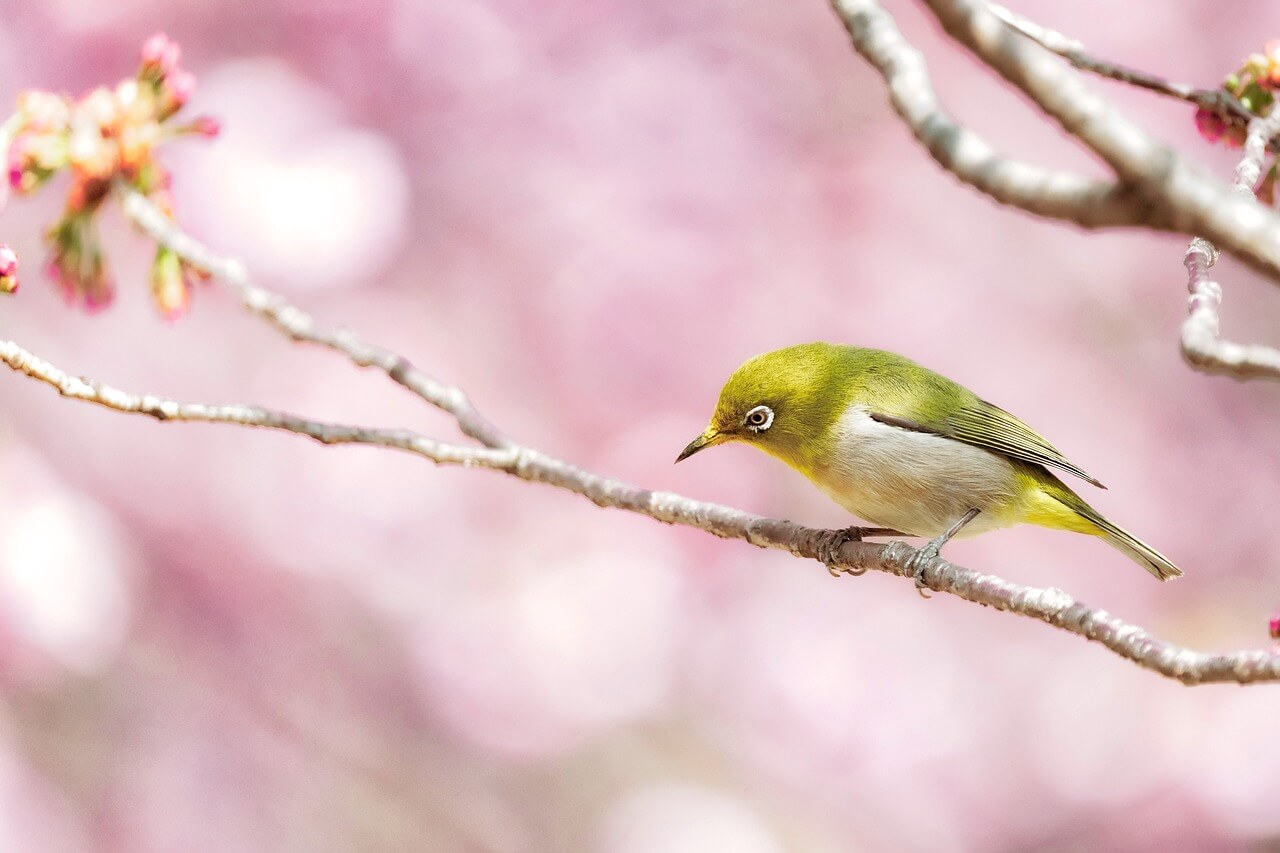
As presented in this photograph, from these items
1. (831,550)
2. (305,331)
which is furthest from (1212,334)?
(305,331)

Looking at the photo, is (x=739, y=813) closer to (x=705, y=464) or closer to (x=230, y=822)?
(x=705, y=464)

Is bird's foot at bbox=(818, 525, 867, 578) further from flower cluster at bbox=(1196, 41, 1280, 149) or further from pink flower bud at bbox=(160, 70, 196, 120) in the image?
pink flower bud at bbox=(160, 70, 196, 120)

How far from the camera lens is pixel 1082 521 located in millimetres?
2555

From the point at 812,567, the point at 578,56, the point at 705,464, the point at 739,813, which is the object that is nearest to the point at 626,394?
the point at 705,464

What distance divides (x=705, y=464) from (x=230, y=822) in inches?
91.9

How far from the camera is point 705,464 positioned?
484 centimetres

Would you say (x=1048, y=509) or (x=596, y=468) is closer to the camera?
(x=1048, y=509)

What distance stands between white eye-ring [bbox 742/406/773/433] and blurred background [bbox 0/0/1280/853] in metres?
2.13

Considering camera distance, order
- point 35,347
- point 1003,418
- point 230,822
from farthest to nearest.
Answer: point 230,822 < point 35,347 < point 1003,418

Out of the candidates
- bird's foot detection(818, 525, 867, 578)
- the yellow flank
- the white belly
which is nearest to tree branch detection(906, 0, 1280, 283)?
bird's foot detection(818, 525, 867, 578)

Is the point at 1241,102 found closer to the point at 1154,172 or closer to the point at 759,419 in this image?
the point at 759,419

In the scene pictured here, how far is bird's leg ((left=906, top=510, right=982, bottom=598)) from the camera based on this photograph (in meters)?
2.11

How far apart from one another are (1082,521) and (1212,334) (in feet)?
4.68

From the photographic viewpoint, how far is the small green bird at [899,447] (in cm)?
249
